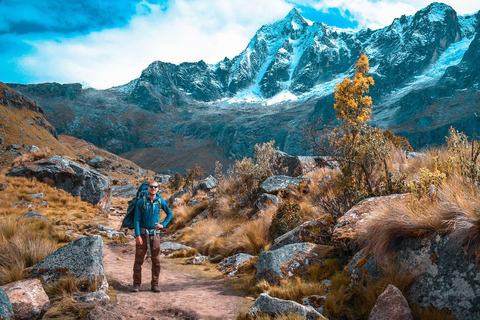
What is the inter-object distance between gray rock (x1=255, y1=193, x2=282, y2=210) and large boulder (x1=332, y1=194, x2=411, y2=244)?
510cm

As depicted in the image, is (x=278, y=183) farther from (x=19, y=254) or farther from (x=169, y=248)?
(x=19, y=254)

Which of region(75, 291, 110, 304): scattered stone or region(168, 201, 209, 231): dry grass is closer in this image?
region(75, 291, 110, 304): scattered stone

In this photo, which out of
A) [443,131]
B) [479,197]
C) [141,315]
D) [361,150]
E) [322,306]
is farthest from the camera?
[443,131]

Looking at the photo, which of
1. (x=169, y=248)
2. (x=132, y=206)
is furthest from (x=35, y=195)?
(x=132, y=206)

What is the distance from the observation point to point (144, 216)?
598cm

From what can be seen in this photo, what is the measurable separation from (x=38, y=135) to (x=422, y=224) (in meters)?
78.3

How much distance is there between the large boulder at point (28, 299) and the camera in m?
3.72

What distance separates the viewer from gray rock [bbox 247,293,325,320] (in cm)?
342

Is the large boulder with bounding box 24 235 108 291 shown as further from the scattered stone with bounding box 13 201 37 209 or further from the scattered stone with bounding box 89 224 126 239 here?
the scattered stone with bounding box 13 201 37 209

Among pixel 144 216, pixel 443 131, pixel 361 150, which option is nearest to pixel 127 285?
pixel 144 216

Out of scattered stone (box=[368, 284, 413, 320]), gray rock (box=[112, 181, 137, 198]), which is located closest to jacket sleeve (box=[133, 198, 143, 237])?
scattered stone (box=[368, 284, 413, 320])

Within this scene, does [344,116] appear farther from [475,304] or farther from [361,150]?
[475,304]

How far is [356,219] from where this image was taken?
5.23m

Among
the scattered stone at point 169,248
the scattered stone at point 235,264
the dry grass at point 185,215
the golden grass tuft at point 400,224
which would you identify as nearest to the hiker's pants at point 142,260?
the scattered stone at point 235,264
